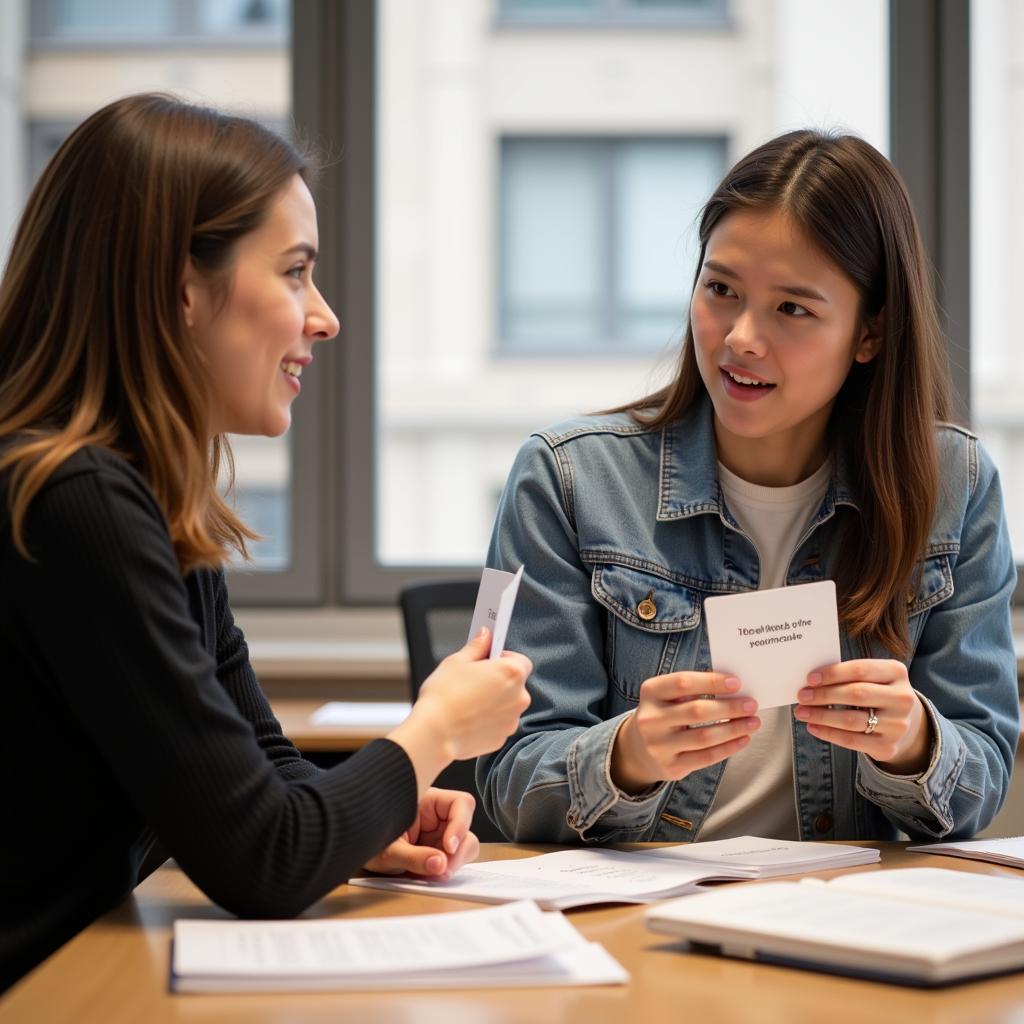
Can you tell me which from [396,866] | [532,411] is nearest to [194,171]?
[396,866]

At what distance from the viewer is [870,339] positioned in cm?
186

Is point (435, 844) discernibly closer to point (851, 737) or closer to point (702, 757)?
point (702, 757)

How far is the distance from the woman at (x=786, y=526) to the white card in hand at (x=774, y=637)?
263 mm

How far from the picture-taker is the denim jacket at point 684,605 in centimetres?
167

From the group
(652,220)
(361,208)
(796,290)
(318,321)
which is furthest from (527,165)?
(318,321)

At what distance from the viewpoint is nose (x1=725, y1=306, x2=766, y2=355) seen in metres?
1.72

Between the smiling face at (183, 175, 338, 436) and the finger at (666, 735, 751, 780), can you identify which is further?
the finger at (666, 735, 751, 780)

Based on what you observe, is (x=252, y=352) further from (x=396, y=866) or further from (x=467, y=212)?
(x=467, y=212)

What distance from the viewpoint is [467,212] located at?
883 cm

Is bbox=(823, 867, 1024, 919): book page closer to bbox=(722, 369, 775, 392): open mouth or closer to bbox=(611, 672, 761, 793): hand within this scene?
bbox=(611, 672, 761, 793): hand

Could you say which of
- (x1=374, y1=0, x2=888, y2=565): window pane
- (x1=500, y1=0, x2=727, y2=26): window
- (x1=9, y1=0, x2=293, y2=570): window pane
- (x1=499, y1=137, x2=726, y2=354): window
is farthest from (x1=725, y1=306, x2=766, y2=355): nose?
(x1=500, y1=0, x2=727, y2=26): window

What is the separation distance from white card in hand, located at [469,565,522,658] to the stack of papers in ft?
0.87

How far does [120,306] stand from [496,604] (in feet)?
1.43

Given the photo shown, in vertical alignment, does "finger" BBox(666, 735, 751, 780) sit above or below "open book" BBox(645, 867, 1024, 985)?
above
